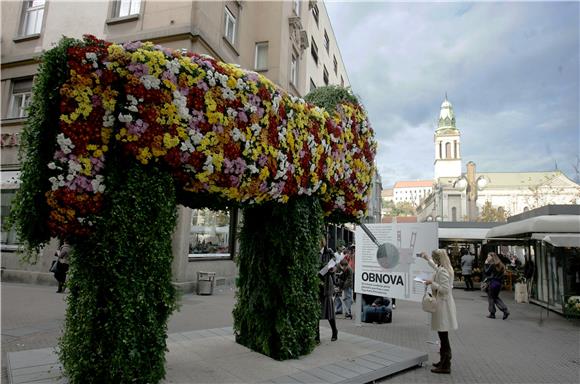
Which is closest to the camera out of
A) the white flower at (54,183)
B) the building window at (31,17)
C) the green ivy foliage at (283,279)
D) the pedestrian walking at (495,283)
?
the white flower at (54,183)

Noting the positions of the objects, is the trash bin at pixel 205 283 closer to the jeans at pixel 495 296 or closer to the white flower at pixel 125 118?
the jeans at pixel 495 296

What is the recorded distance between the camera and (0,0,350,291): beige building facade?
1338 cm

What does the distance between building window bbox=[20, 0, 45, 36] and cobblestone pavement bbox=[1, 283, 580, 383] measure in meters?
10.6

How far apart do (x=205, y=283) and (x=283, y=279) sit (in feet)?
26.0

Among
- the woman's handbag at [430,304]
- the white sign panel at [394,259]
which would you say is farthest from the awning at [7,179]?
the woman's handbag at [430,304]

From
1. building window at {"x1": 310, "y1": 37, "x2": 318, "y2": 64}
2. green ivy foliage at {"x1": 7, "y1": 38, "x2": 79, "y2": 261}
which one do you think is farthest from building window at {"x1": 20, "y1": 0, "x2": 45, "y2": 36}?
green ivy foliage at {"x1": 7, "y1": 38, "x2": 79, "y2": 261}

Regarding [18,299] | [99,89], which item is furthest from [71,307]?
[18,299]

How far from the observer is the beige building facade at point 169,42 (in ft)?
43.9

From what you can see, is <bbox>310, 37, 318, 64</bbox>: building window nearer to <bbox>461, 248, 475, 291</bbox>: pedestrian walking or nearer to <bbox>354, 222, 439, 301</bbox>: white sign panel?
<bbox>461, 248, 475, 291</bbox>: pedestrian walking

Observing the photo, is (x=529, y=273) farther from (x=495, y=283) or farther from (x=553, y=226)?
(x=495, y=283)

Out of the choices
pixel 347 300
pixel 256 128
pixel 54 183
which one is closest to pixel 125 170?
pixel 54 183

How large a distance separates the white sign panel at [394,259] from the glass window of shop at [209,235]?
18.9ft

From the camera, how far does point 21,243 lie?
3.97 metres

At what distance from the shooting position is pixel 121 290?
405cm
